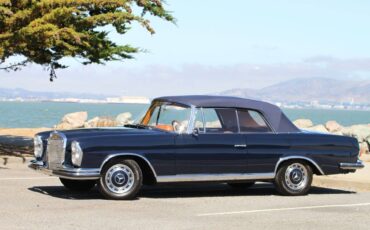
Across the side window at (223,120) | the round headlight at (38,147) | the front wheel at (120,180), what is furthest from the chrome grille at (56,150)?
the side window at (223,120)

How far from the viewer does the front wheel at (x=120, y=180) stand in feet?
34.8

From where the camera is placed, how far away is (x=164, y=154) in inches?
431

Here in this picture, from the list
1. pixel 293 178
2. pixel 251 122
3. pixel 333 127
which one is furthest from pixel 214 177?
pixel 333 127

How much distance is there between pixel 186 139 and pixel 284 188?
1.92m

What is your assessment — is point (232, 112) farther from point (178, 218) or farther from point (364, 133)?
point (364, 133)

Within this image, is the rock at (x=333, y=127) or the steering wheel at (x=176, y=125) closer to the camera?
the steering wheel at (x=176, y=125)

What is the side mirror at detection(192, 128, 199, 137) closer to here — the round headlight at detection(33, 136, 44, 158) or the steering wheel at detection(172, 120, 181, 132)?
the steering wheel at detection(172, 120, 181, 132)

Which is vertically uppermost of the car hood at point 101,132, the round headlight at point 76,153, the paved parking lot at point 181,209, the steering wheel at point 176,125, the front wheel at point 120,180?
the steering wheel at point 176,125

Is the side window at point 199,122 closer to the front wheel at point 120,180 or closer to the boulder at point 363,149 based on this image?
the front wheel at point 120,180

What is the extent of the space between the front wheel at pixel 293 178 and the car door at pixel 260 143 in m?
0.25

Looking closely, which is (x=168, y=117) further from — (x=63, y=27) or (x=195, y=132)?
(x=63, y=27)

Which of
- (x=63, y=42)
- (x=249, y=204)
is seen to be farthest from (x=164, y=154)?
(x=63, y=42)

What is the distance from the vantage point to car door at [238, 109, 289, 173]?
1157 centimetres

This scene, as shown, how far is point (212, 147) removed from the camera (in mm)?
11289
